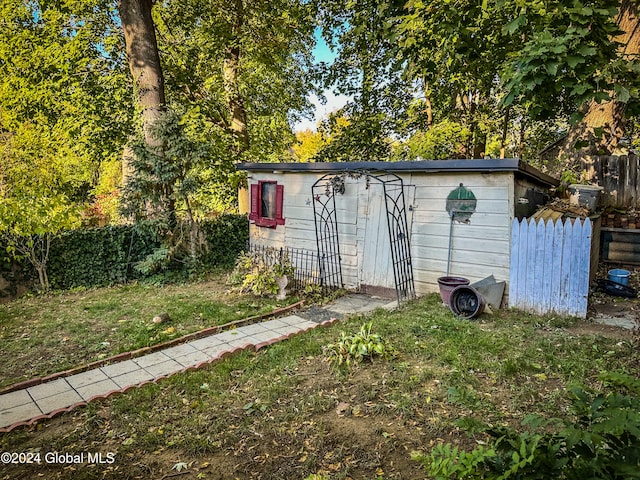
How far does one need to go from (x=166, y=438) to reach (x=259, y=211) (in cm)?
659

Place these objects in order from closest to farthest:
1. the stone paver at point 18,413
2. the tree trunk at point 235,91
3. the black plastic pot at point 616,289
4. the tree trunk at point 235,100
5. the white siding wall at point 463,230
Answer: the stone paver at point 18,413, the white siding wall at point 463,230, the black plastic pot at point 616,289, the tree trunk at point 235,91, the tree trunk at point 235,100

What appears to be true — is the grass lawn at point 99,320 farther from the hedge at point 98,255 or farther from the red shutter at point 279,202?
the red shutter at point 279,202

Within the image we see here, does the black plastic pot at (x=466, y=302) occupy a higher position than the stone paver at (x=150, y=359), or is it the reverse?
the black plastic pot at (x=466, y=302)

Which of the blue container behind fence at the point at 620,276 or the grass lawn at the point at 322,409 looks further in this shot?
the blue container behind fence at the point at 620,276

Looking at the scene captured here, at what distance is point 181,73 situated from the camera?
1142cm

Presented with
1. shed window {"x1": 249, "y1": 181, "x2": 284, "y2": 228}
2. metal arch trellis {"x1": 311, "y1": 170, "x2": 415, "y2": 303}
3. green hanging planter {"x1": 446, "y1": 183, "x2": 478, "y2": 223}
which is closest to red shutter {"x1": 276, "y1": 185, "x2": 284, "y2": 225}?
shed window {"x1": 249, "y1": 181, "x2": 284, "y2": 228}

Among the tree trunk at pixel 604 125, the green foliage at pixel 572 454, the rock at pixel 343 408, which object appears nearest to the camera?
the green foliage at pixel 572 454

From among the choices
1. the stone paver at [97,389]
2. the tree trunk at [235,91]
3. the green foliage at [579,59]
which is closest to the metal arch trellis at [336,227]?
the green foliage at [579,59]

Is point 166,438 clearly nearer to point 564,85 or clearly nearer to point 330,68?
point 564,85

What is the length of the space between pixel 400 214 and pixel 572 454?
5752mm

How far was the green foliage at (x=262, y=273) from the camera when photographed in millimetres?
6984

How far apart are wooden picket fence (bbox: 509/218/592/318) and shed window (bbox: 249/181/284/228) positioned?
15.8 ft

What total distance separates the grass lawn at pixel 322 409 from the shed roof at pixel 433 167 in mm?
2450

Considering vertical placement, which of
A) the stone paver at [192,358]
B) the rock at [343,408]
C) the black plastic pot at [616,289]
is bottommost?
the stone paver at [192,358]
